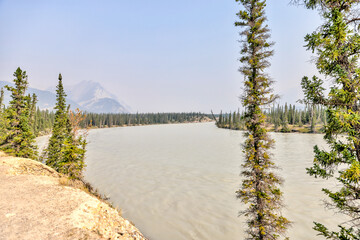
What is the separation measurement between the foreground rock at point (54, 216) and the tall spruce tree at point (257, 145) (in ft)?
24.3

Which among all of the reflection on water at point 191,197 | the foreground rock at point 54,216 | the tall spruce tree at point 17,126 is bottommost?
the reflection on water at point 191,197

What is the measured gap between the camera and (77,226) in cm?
755

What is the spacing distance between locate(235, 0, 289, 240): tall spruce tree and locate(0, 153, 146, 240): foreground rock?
24.3 feet

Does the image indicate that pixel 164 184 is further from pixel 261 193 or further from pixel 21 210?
pixel 21 210

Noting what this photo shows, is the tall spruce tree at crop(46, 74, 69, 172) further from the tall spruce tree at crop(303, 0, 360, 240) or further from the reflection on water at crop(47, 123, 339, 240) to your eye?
the tall spruce tree at crop(303, 0, 360, 240)

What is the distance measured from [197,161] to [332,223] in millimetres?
24013

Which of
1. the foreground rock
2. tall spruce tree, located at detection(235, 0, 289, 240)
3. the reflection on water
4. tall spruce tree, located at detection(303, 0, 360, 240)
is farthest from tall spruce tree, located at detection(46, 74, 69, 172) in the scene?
tall spruce tree, located at detection(303, 0, 360, 240)

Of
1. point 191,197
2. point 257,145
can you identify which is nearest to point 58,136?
point 191,197

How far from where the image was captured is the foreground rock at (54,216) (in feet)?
23.5

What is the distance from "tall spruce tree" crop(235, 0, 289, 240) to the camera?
458 inches

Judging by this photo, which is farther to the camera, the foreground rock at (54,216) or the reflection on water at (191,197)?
the reflection on water at (191,197)

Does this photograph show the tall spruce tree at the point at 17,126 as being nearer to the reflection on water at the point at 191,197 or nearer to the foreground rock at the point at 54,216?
the reflection on water at the point at 191,197

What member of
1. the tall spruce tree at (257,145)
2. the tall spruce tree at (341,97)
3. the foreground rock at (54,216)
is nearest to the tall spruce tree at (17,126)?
the foreground rock at (54,216)

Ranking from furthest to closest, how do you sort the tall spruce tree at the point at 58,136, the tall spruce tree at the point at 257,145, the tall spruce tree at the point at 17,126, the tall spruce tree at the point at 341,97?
the tall spruce tree at the point at 58,136
the tall spruce tree at the point at 17,126
the tall spruce tree at the point at 257,145
the tall spruce tree at the point at 341,97
